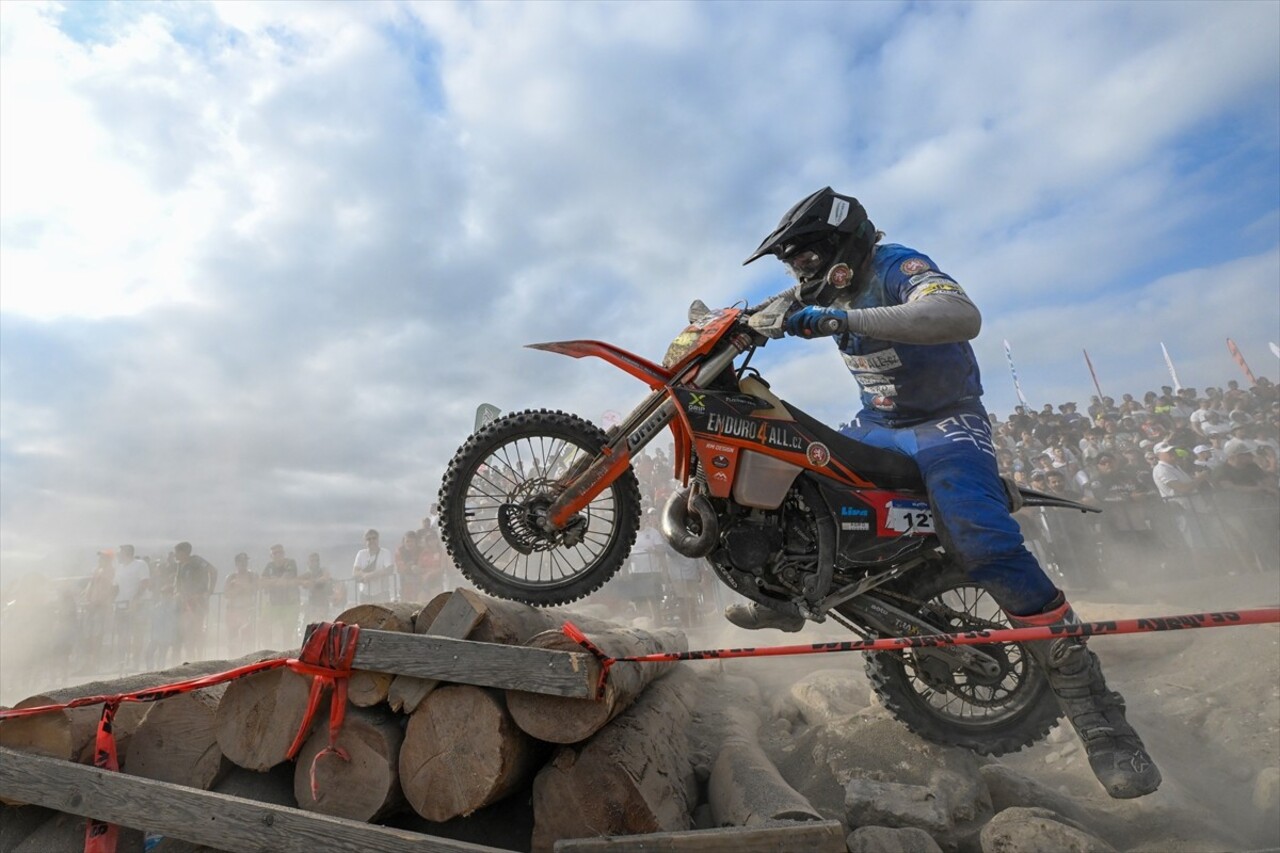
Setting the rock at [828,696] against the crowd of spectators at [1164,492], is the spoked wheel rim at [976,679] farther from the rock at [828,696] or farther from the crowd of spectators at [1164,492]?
the crowd of spectators at [1164,492]

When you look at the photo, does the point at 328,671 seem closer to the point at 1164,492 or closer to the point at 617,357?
the point at 617,357

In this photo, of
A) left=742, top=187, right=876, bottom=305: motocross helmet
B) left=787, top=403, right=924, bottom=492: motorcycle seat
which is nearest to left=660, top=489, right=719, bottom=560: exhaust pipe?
left=787, top=403, right=924, bottom=492: motorcycle seat

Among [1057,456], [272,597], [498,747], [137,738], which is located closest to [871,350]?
[498,747]

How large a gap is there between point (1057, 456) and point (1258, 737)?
777 centimetres

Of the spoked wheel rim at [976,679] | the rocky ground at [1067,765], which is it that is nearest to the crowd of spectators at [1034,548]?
the rocky ground at [1067,765]

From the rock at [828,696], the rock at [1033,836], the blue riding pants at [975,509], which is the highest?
the blue riding pants at [975,509]

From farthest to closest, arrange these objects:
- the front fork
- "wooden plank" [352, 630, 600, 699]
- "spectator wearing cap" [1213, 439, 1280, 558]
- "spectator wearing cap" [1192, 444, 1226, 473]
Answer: "spectator wearing cap" [1192, 444, 1226, 473], "spectator wearing cap" [1213, 439, 1280, 558], the front fork, "wooden plank" [352, 630, 600, 699]

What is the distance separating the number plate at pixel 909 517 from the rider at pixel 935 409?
15 cm

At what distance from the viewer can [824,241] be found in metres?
3.66

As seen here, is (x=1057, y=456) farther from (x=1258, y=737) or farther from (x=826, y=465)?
(x=826, y=465)

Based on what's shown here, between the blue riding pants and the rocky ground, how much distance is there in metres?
0.91

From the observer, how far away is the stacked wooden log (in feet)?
7.95

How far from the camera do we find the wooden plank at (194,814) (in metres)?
2.15

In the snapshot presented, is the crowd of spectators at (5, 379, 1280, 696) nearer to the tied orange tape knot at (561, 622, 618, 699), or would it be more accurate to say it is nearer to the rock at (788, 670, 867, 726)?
the rock at (788, 670, 867, 726)
